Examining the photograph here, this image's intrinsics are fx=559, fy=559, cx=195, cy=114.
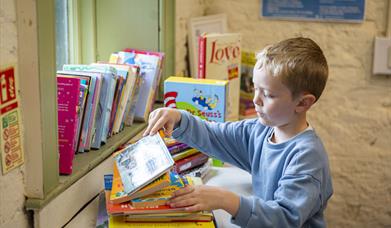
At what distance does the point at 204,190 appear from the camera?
125cm

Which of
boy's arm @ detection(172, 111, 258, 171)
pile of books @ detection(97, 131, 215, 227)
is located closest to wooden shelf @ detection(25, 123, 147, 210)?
pile of books @ detection(97, 131, 215, 227)

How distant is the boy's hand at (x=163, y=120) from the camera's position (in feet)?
4.70

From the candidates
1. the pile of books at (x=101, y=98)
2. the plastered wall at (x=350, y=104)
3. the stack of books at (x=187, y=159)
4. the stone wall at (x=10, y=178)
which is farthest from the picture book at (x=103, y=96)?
the plastered wall at (x=350, y=104)

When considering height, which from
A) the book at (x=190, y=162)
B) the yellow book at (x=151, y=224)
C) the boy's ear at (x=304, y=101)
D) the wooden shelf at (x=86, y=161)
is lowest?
the yellow book at (x=151, y=224)

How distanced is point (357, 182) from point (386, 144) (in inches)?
8.6

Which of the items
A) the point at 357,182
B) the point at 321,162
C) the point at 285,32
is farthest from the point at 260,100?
the point at 357,182

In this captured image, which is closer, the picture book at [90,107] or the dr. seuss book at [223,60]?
the picture book at [90,107]

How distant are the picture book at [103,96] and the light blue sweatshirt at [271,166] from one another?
232 mm

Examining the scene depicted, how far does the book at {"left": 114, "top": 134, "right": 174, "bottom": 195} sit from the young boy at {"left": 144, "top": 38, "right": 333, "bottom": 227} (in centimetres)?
7

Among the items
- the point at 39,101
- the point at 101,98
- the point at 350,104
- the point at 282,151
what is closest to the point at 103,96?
the point at 101,98

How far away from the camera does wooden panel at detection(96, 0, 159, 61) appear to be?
6.53ft

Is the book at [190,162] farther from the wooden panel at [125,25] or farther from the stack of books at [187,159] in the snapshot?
the wooden panel at [125,25]

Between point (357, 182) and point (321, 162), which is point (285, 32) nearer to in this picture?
point (357, 182)

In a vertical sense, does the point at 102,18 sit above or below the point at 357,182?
above
